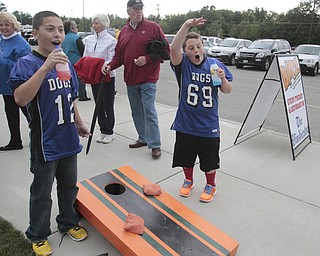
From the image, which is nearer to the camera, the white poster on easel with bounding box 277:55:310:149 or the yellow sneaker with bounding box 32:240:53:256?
the yellow sneaker with bounding box 32:240:53:256

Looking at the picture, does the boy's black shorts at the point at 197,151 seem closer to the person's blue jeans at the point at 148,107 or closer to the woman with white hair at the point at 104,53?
the person's blue jeans at the point at 148,107

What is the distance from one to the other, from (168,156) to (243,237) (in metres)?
1.80

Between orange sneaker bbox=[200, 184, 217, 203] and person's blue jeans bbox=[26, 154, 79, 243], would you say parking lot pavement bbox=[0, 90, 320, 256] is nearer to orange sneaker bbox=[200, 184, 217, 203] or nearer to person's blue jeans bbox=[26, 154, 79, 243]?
orange sneaker bbox=[200, 184, 217, 203]

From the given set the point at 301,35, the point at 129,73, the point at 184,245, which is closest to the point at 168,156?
the point at 129,73

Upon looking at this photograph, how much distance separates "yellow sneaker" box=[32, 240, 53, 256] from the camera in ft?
7.34

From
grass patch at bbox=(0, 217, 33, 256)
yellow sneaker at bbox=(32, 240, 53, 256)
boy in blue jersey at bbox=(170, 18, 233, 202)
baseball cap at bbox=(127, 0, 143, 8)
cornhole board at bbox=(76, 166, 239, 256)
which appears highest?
baseball cap at bbox=(127, 0, 143, 8)

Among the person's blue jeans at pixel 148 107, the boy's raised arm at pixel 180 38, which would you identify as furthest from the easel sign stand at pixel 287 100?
the boy's raised arm at pixel 180 38

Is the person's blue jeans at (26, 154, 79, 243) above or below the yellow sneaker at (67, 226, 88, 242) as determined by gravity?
above

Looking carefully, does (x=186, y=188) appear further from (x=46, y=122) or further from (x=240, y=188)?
(x=46, y=122)

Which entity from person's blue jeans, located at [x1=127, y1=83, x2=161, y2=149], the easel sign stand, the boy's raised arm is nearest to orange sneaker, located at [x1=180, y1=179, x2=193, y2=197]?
person's blue jeans, located at [x1=127, y1=83, x2=161, y2=149]

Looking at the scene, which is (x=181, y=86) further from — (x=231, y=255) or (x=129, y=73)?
(x=231, y=255)

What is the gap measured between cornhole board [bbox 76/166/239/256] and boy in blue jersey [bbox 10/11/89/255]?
0.27 meters

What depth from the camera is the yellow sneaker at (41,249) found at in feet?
7.34

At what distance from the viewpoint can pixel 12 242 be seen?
2.37 metres
